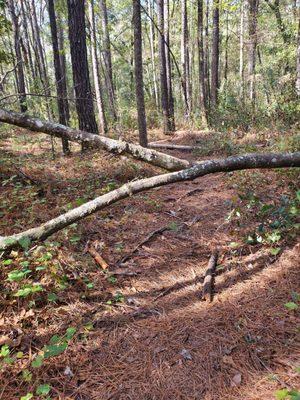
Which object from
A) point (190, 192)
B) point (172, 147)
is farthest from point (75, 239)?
point (172, 147)

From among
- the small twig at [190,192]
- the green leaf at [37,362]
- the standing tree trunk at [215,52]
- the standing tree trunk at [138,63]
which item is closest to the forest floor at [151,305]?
the green leaf at [37,362]

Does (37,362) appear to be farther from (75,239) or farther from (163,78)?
(163,78)

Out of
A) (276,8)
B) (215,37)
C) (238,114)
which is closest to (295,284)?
(238,114)

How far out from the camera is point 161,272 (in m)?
3.38

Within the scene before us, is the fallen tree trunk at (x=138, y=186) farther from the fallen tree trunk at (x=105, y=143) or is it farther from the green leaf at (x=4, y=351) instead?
the green leaf at (x=4, y=351)

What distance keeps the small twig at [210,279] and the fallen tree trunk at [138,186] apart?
40.2 inches

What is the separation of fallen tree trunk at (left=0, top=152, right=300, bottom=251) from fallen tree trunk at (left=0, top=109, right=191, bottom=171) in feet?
0.67

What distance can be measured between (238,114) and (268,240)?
7325 mm

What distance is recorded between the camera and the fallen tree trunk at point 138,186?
9.66 ft

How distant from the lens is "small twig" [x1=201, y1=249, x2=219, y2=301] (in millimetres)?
2917

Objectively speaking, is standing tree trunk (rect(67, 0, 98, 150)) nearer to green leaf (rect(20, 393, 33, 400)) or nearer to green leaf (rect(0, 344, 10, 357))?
green leaf (rect(0, 344, 10, 357))

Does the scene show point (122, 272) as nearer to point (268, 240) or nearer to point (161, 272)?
point (161, 272)

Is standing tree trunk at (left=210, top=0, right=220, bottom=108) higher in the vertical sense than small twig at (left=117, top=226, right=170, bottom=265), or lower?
higher

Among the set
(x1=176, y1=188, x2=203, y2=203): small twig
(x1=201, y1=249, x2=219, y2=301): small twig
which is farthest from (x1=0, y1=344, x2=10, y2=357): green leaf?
(x1=176, y1=188, x2=203, y2=203): small twig
